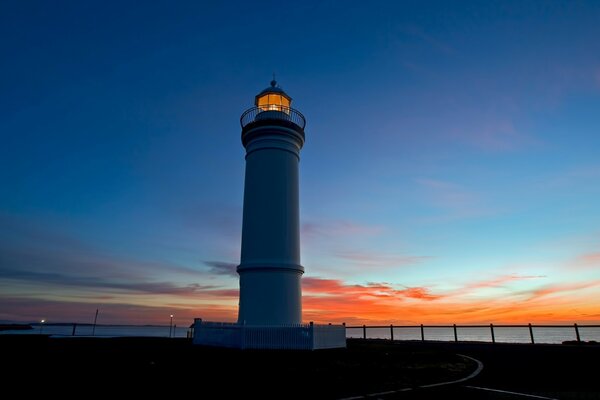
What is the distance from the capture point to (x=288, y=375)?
9.65 m

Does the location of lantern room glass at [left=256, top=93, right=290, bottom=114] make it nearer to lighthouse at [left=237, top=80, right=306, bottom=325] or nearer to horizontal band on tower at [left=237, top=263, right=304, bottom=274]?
lighthouse at [left=237, top=80, right=306, bottom=325]

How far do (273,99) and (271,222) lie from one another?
730cm

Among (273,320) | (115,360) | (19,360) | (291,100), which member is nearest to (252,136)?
(291,100)

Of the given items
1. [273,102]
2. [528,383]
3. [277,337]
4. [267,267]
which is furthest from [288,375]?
[273,102]

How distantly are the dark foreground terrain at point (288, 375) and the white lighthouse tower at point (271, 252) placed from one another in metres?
2.01

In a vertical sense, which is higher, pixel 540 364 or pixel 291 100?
pixel 291 100

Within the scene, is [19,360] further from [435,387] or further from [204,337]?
[435,387]

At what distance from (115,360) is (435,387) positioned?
9.72m

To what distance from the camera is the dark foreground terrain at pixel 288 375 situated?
7551 millimetres

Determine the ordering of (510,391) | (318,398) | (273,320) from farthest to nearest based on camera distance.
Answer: (273,320)
(510,391)
(318,398)

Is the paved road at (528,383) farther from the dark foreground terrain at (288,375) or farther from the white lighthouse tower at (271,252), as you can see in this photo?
the white lighthouse tower at (271,252)

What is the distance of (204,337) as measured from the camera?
1798cm

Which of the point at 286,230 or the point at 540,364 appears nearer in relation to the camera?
the point at 540,364

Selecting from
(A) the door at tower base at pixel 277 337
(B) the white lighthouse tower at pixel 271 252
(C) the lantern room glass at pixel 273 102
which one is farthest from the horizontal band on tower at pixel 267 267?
(C) the lantern room glass at pixel 273 102
